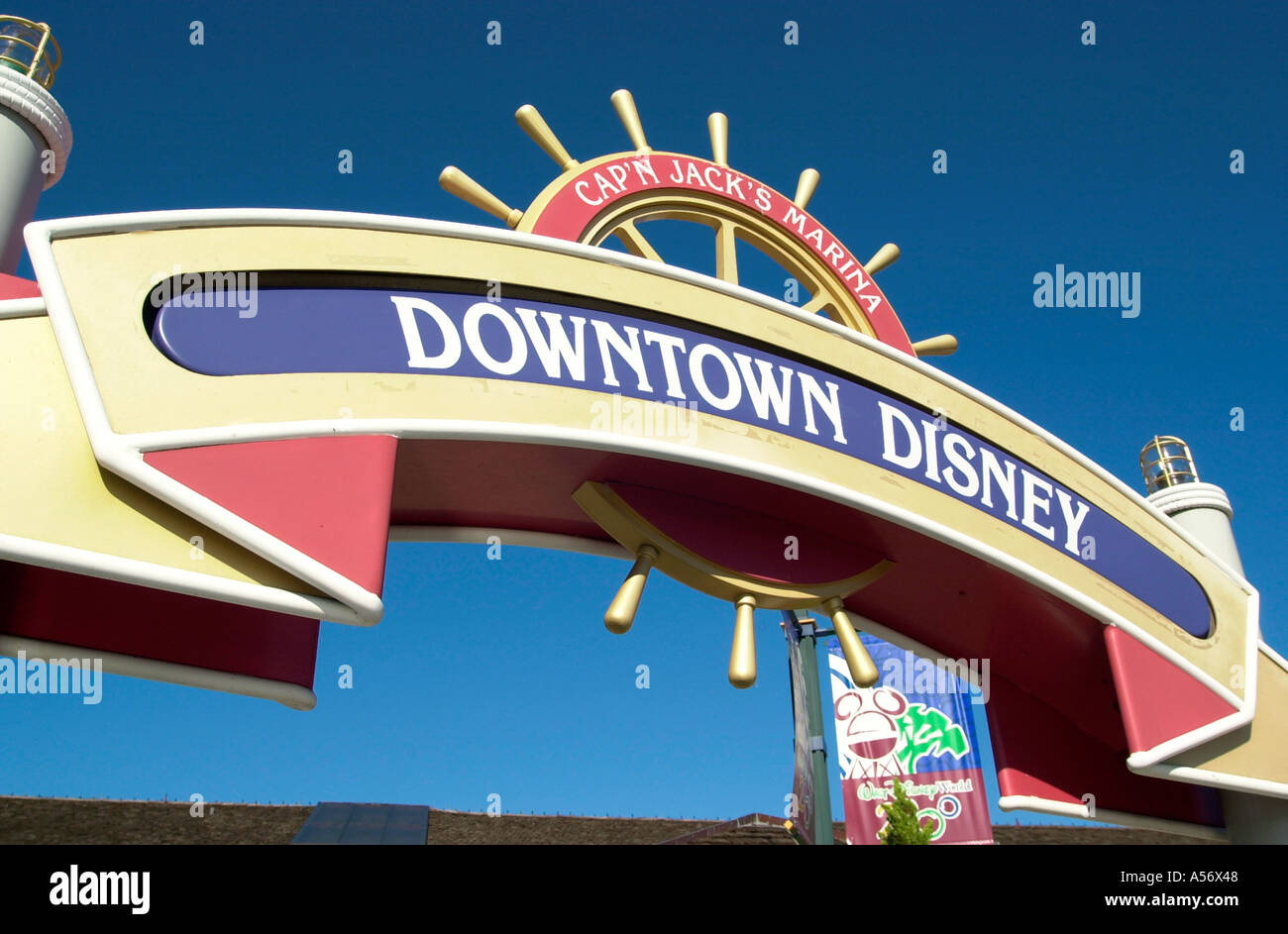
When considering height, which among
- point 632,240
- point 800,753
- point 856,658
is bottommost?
point 800,753

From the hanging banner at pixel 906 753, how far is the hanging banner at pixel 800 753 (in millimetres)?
676

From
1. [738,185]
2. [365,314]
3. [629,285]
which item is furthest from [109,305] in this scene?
[738,185]

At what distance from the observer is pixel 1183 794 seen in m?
6.12

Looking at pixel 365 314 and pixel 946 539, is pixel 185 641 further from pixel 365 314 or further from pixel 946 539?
pixel 946 539

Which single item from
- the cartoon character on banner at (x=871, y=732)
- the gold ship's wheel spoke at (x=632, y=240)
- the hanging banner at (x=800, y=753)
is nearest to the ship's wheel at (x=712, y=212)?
the gold ship's wheel spoke at (x=632, y=240)

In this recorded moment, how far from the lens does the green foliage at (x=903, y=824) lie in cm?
1014

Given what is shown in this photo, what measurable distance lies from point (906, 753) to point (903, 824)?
889mm

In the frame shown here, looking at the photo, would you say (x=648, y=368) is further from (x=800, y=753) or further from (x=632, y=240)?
(x=800, y=753)

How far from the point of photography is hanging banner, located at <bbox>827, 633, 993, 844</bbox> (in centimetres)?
1080

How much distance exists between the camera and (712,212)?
6910mm

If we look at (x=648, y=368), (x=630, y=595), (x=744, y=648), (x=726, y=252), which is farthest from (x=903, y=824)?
(x=648, y=368)

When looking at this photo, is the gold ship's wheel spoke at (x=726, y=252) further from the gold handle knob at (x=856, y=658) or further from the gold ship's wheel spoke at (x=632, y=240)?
the gold handle knob at (x=856, y=658)
